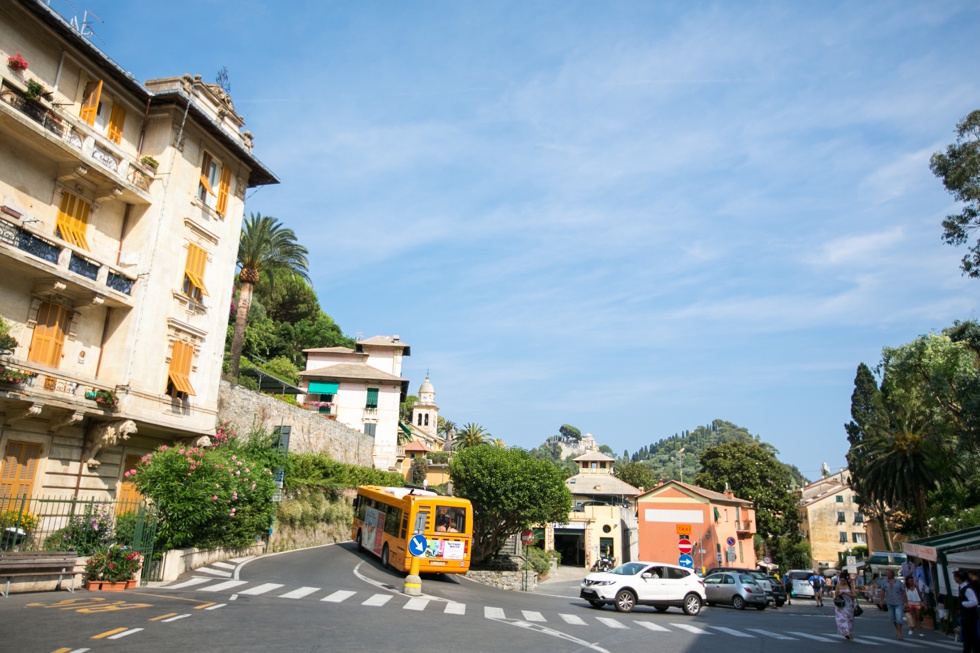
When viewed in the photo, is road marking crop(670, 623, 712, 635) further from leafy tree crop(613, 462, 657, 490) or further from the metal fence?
Answer: leafy tree crop(613, 462, 657, 490)

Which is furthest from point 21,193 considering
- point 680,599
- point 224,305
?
point 680,599

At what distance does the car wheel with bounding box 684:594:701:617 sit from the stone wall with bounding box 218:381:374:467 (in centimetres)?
2175

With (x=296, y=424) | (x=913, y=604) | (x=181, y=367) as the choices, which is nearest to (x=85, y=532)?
(x=181, y=367)

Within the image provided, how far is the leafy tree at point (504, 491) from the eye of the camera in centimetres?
3519

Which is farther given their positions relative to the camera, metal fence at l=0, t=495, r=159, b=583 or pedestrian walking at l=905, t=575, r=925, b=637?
pedestrian walking at l=905, t=575, r=925, b=637

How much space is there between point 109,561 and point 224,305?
13.3 metres

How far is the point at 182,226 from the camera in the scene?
24859 millimetres

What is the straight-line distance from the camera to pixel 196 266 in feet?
84.1

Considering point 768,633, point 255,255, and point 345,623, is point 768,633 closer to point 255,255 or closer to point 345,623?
point 345,623

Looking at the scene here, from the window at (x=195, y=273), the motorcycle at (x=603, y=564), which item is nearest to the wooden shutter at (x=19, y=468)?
the window at (x=195, y=273)

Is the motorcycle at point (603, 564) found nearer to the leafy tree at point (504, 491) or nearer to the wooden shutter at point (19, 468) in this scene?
the leafy tree at point (504, 491)

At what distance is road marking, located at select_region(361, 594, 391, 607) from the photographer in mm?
16641

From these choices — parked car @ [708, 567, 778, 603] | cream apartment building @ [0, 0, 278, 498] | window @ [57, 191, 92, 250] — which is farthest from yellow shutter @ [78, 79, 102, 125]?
parked car @ [708, 567, 778, 603]

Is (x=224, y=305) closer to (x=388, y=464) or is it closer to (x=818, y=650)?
(x=818, y=650)
